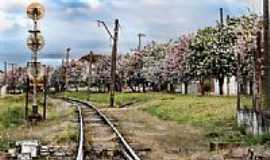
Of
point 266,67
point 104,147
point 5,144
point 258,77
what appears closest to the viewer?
point 104,147

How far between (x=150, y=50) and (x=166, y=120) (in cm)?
8349

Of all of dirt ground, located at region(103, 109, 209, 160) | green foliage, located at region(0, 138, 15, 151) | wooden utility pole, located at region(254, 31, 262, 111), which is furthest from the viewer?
wooden utility pole, located at region(254, 31, 262, 111)

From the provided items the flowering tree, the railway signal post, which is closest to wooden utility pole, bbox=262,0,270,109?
the railway signal post

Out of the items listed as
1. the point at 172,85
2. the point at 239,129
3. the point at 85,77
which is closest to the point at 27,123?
the point at 239,129

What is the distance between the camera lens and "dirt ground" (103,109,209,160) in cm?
1780

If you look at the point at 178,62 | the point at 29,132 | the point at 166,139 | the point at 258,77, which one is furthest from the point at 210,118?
the point at 178,62

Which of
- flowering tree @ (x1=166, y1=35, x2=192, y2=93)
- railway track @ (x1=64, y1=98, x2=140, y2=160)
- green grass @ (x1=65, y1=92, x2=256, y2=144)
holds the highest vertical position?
flowering tree @ (x1=166, y1=35, x2=192, y2=93)

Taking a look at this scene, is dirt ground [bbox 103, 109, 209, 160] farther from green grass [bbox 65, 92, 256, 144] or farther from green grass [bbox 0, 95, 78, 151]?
green grass [bbox 0, 95, 78, 151]

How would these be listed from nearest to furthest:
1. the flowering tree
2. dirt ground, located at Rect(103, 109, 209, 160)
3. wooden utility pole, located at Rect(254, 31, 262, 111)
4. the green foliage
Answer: dirt ground, located at Rect(103, 109, 209, 160)
the green foliage
wooden utility pole, located at Rect(254, 31, 262, 111)
the flowering tree

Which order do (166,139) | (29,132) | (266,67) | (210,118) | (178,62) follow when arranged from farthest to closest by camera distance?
(178,62) < (210,118) < (29,132) < (266,67) < (166,139)

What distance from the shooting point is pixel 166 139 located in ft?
72.5

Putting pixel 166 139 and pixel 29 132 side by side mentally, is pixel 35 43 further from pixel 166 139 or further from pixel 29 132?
pixel 166 139

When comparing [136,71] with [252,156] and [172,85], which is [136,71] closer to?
[172,85]

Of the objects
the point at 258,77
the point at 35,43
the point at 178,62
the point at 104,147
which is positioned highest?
the point at 178,62
